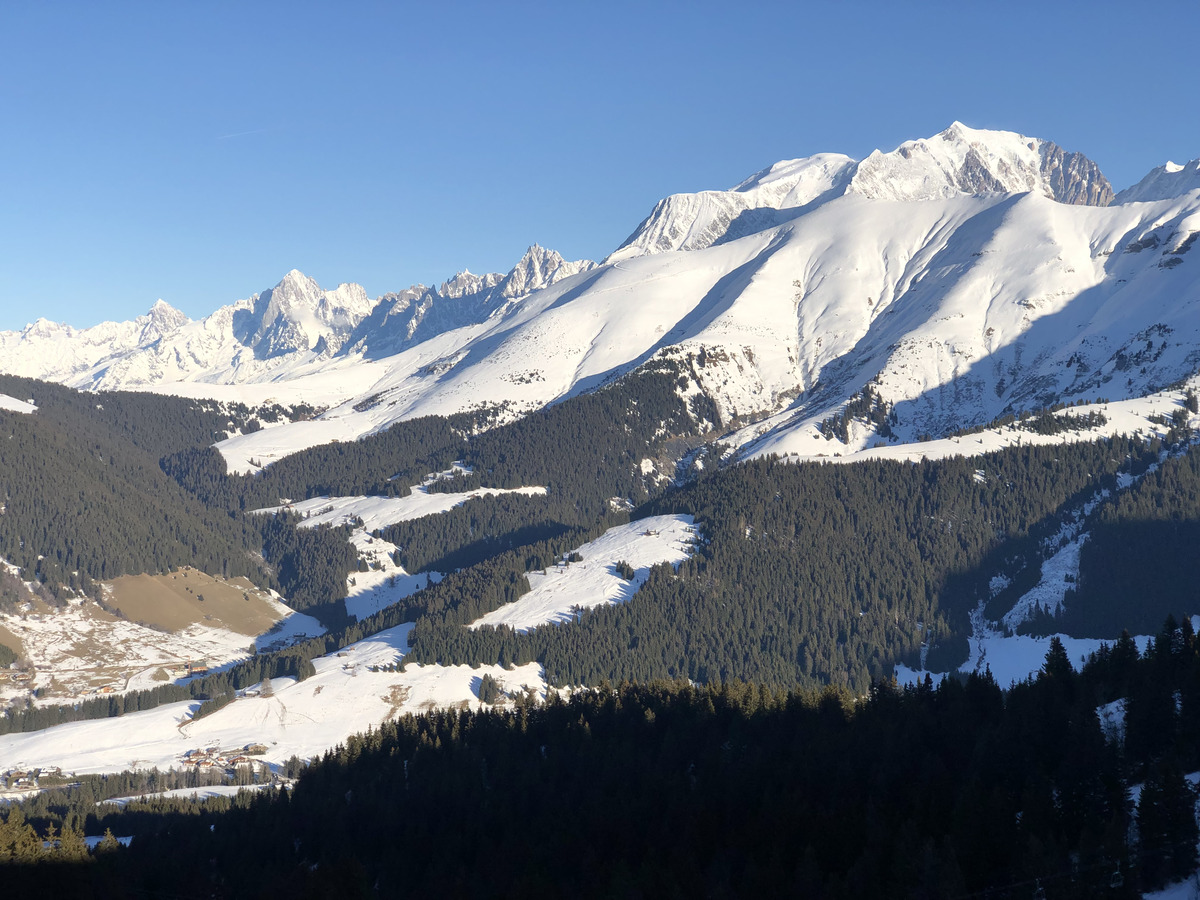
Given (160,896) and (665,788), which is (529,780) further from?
(160,896)

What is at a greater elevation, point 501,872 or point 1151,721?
point 1151,721

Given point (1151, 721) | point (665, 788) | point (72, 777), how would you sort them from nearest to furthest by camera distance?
point (1151, 721)
point (665, 788)
point (72, 777)

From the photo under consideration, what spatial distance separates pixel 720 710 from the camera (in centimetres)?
14450

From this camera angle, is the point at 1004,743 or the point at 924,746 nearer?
the point at 1004,743

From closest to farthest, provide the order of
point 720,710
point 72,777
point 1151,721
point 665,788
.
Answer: point 1151,721
point 665,788
point 720,710
point 72,777

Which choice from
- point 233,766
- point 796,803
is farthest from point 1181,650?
point 233,766

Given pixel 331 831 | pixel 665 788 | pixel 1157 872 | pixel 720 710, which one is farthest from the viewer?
pixel 720 710

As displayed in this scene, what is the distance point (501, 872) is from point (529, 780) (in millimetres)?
31637

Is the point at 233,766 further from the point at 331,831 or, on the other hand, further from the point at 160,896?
the point at 160,896

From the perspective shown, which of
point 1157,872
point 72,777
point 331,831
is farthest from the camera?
point 72,777

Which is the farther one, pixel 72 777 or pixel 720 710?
pixel 72 777

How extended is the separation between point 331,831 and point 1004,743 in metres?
72.7

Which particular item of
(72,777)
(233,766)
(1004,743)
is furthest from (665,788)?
(72,777)

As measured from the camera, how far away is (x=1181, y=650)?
111562 mm
